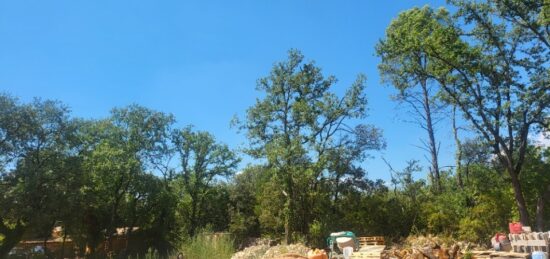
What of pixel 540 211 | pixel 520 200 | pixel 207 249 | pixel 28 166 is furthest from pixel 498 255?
pixel 28 166

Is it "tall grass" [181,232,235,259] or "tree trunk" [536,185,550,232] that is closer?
"tall grass" [181,232,235,259]

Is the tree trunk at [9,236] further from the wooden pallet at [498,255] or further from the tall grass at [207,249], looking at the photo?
the wooden pallet at [498,255]

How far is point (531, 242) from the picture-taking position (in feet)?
32.1

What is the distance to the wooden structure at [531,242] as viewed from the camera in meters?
9.47

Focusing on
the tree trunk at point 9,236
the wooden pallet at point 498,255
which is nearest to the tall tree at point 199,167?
the tree trunk at point 9,236

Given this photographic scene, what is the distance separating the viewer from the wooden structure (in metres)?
9.47

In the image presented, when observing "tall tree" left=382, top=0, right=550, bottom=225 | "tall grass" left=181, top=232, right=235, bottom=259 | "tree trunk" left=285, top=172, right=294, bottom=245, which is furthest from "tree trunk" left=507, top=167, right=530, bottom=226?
"tall grass" left=181, top=232, right=235, bottom=259

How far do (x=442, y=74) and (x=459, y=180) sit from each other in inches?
235

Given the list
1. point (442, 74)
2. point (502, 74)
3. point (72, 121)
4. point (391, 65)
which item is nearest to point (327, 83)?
point (391, 65)

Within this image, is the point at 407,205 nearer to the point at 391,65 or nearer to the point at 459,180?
the point at 459,180

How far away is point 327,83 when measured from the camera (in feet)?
75.6

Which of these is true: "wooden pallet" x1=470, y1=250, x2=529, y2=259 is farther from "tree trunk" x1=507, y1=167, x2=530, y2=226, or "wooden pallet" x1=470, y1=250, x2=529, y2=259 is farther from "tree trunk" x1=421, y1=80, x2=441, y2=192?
"tree trunk" x1=421, y1=80, x2=441, y2=192

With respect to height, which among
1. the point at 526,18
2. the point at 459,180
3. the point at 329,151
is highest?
the point at 526,18

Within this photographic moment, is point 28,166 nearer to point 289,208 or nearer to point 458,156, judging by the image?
point 289,208
